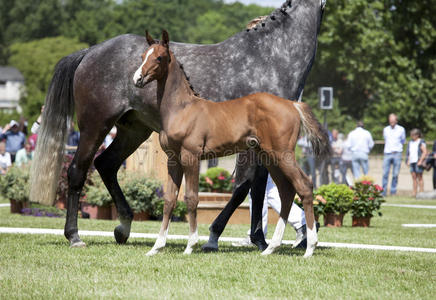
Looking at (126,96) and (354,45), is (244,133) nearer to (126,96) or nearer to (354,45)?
(126,96)

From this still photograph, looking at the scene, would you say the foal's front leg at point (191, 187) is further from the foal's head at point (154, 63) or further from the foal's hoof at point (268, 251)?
the foal's head at point (154, 63)

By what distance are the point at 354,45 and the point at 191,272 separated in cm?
3418

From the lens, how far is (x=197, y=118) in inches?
276

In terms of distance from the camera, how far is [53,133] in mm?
8578

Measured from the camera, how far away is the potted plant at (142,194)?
12.6 metres

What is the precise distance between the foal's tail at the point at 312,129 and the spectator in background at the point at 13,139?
14615mm

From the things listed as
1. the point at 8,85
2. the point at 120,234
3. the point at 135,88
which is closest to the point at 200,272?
the point at 120,234

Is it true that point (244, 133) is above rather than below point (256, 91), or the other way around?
below

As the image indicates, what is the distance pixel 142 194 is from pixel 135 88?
5.07m

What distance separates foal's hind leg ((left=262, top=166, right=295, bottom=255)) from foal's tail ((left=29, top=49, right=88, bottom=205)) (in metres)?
2.85

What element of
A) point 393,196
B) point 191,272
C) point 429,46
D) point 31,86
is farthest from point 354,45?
point 31,86

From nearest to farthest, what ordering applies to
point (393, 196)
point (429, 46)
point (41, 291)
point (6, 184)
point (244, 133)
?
point (41, 291), point (244, 133), point (6, 184), point (393, 196), point (429, 46)

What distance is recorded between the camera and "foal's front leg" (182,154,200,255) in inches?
274

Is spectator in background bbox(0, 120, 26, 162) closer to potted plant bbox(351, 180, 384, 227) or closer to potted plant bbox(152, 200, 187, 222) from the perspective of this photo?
potted plant bbox(152, 200, 187, 222)
